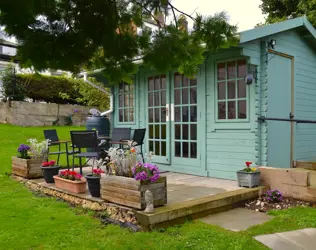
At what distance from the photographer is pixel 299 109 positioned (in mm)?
6230

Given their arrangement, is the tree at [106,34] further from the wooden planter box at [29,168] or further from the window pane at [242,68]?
the wooden planter box at [29,168]

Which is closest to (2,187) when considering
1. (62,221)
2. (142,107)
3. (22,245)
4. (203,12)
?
(62,221)

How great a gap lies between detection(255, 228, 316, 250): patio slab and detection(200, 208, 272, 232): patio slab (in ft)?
1.06

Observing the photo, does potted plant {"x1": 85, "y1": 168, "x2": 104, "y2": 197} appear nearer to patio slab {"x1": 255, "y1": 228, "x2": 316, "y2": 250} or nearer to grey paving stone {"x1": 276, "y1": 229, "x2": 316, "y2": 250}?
patio slab {"x1": 255, "y1": 228, "x2": 316, "y2": 250}

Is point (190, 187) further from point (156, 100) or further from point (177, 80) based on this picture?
point (156, 100)

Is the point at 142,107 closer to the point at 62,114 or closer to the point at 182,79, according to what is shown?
the point at 182,79

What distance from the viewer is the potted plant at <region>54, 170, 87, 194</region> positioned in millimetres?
4551

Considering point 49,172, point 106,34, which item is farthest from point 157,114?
point 106,34

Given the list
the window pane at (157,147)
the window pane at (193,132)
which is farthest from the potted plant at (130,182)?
the window pane at (157,147)

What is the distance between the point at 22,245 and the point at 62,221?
686 millimetres

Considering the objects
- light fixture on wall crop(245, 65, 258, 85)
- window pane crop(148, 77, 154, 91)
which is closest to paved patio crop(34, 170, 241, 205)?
light fixture on wall crop(245, 65, 258, 85)

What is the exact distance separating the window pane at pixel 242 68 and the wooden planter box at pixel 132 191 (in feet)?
8.40

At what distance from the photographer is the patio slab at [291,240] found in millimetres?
3035

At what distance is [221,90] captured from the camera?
561 cm
